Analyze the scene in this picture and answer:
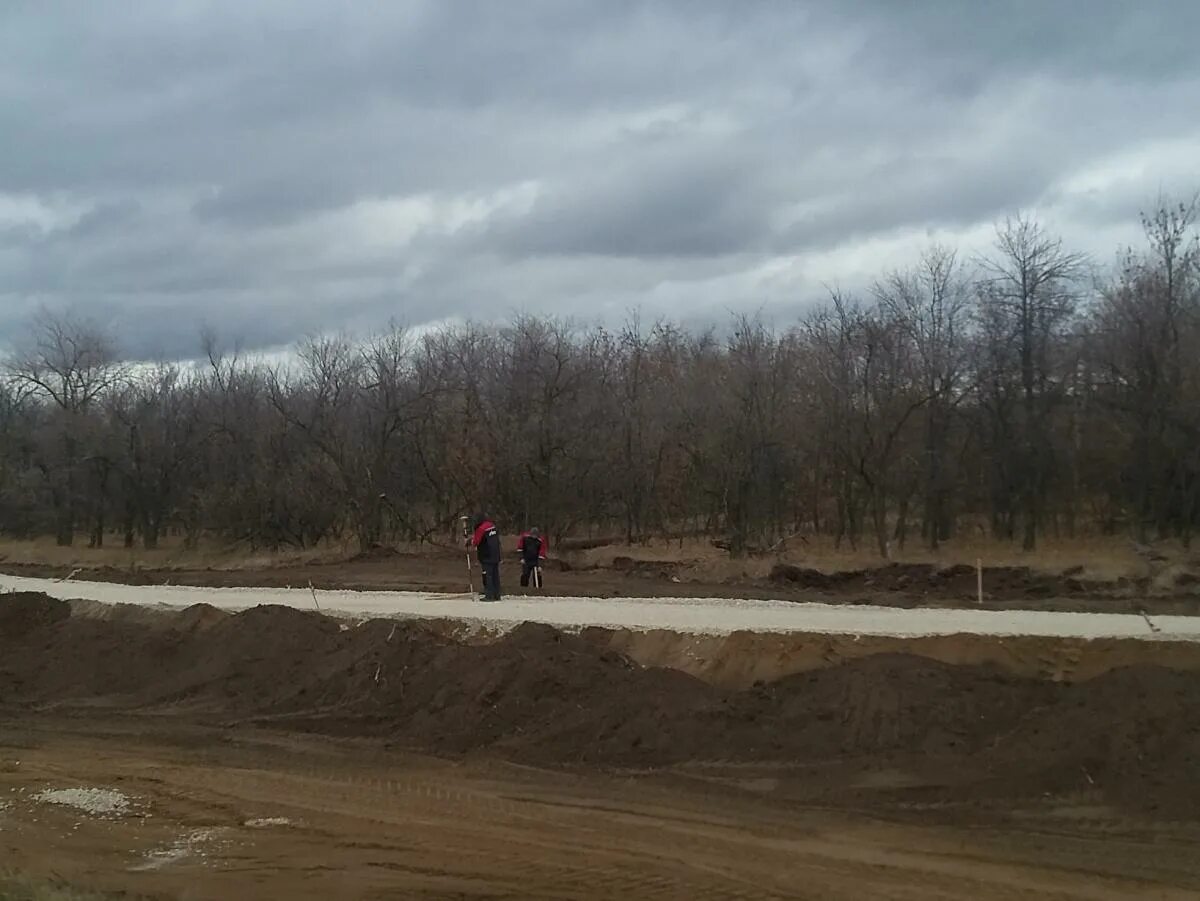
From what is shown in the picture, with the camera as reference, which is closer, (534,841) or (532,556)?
(534,841)

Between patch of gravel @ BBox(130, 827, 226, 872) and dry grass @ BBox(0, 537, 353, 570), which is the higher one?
dry grass @ BBox(0, 537, 353, 570)

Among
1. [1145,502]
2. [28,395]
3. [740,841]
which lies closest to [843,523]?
[1145,502]

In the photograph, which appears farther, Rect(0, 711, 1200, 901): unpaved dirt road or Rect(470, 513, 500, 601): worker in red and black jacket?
Rect(470, 513, 500, 601): worker in red and black jacket

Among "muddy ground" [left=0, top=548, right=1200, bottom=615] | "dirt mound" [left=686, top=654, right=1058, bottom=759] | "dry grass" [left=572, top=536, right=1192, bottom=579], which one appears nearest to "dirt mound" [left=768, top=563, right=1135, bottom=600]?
"muddy ground" [left=0, top=548, right=1200, bottom=615]

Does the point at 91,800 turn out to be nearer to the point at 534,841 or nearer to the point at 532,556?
the point at 534,841

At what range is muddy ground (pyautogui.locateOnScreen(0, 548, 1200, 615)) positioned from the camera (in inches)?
848

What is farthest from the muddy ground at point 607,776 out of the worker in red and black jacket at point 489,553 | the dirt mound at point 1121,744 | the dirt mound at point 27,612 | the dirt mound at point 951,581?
the dirt mound at point 951,581

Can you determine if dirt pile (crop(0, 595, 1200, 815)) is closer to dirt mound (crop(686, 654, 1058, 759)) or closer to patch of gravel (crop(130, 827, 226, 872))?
dirt mound (crop(686, 654, 1058, 759))

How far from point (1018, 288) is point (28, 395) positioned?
50.4 meters

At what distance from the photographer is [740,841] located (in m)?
10.3

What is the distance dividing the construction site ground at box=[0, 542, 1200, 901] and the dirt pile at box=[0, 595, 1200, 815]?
4 centimetres

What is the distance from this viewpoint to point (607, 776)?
12.8m

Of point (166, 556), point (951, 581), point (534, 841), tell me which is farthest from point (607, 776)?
point (166, 556)

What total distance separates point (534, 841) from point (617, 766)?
2800 millimetres
